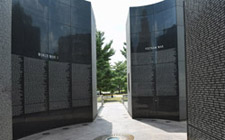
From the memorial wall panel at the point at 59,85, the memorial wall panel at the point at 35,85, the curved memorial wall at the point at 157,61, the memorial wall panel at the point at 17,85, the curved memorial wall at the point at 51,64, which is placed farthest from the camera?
the curved memorial wall at the point at 157,61

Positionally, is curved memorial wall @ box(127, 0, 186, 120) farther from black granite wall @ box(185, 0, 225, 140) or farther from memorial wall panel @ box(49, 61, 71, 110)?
memorial wall panel @ box(49, 61, 71, 110)

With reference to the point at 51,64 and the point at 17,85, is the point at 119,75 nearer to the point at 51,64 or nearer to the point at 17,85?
the point at 51,64

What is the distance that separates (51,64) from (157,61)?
772 centimetres

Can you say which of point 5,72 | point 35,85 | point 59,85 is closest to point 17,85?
point 35,85

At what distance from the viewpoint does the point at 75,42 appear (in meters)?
11.5

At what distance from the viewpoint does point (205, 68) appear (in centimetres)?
526

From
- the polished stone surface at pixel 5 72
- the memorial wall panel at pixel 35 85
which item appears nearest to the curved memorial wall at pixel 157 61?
the memorial wall panel at pixel 35 85

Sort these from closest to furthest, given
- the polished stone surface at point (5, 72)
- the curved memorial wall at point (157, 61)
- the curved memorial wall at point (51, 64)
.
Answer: the polished stone surface at point (5, 72) → the curved memorial wall at point (51, 64) → the curved memorial wall at point (157, 61)

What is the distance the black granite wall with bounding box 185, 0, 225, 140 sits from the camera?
4.45m

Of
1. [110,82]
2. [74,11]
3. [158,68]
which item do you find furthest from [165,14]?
[110,82]

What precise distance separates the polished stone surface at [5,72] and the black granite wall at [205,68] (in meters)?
7.09

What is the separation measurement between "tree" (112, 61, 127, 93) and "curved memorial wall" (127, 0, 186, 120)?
15.4m

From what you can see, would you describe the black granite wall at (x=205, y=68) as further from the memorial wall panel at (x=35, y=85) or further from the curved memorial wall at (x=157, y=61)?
the memorial wall panel at (x=35, y=85)

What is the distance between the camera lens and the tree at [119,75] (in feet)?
97.2
